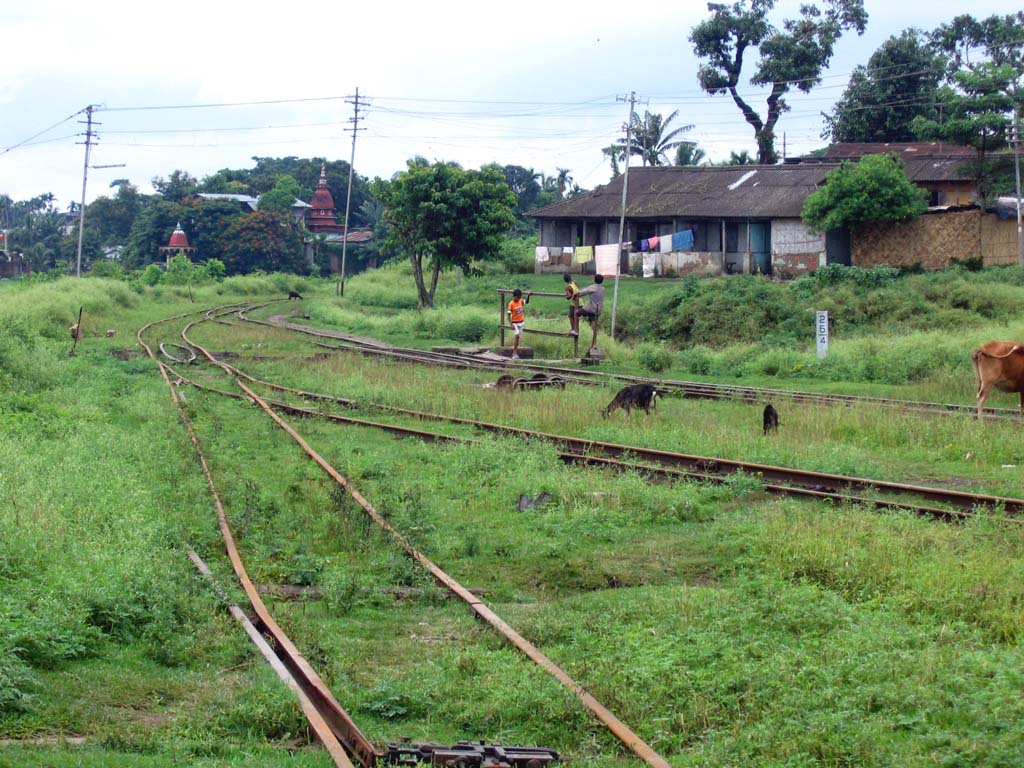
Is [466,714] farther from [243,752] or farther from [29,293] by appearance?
[29,293]

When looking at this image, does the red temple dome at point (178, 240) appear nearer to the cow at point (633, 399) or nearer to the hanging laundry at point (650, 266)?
the hanging laundry at point (650, 266)

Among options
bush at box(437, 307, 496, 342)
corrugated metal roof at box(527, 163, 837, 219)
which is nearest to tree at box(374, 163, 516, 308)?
corrugated metal roof at box(527, 163, 837, 219)

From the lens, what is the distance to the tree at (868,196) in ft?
132

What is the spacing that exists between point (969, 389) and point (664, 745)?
16.3m

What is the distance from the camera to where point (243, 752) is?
5.34 meters

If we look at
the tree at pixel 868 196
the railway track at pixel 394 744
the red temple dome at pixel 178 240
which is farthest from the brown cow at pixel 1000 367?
the red temple dome at pixel 178 240

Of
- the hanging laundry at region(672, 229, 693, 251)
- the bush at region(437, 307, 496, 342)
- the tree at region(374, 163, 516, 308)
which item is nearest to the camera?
the bush at region(437, 307, 496, 342)

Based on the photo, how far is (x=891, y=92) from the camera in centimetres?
6181

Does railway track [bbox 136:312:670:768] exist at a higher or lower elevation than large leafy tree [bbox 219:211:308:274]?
lower

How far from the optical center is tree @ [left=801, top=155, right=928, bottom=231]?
40125 mm

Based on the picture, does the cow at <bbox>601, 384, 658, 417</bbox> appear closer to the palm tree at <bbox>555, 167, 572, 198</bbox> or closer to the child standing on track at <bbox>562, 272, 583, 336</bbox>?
the child standing on track at <bbox>562, 272, 583, 336</bbox>

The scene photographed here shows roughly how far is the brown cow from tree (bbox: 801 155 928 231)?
2555 centimetres

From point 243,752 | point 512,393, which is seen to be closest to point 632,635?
point 243,752

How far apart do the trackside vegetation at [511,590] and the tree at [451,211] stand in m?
26.6
